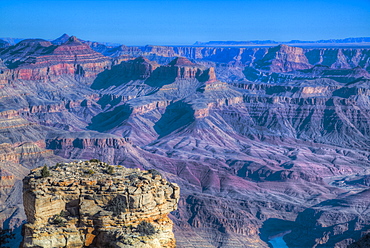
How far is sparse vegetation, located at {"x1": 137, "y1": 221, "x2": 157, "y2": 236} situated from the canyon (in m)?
52.7

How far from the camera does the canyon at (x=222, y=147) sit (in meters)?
89.6

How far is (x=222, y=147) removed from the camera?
5733 inches

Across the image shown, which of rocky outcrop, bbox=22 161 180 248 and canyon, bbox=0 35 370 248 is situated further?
canyon, bbox=0 35 370 248

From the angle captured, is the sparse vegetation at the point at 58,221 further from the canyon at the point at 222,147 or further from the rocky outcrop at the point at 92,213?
the canyon at the point at 222,147

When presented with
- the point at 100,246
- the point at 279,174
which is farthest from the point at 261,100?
the point at 100,246

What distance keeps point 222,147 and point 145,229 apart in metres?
121

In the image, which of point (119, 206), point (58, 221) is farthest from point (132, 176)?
point (58, 221)

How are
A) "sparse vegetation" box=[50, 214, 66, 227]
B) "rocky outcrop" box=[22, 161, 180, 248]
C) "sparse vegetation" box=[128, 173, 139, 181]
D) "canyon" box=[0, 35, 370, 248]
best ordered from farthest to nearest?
"canyon" box=[0, 35, 370, 248]
"sparse vegetation" box=[128, 173, 139, 181]
"sparse vegetation" box=[50, 214, 66, 227]
"rocky outcrop" box=[22, 161, 180, 248]

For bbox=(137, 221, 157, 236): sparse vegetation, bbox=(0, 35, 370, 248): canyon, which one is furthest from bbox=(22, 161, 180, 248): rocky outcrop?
bbox=(0, 35, 370, 248): canyon

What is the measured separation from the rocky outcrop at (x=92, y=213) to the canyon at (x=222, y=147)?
52.2m

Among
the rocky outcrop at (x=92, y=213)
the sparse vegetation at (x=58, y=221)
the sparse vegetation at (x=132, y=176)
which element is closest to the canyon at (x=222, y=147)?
the sparse vegetation at (x=132, y=176)

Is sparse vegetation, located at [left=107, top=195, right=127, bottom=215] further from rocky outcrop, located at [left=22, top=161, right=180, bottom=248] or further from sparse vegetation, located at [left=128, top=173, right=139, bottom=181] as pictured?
sparse vegetation, located at [left=128, top=173, right=139, bottom=181]

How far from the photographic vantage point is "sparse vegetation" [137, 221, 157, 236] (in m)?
25.4

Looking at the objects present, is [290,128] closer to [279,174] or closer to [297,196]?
[279,174]
